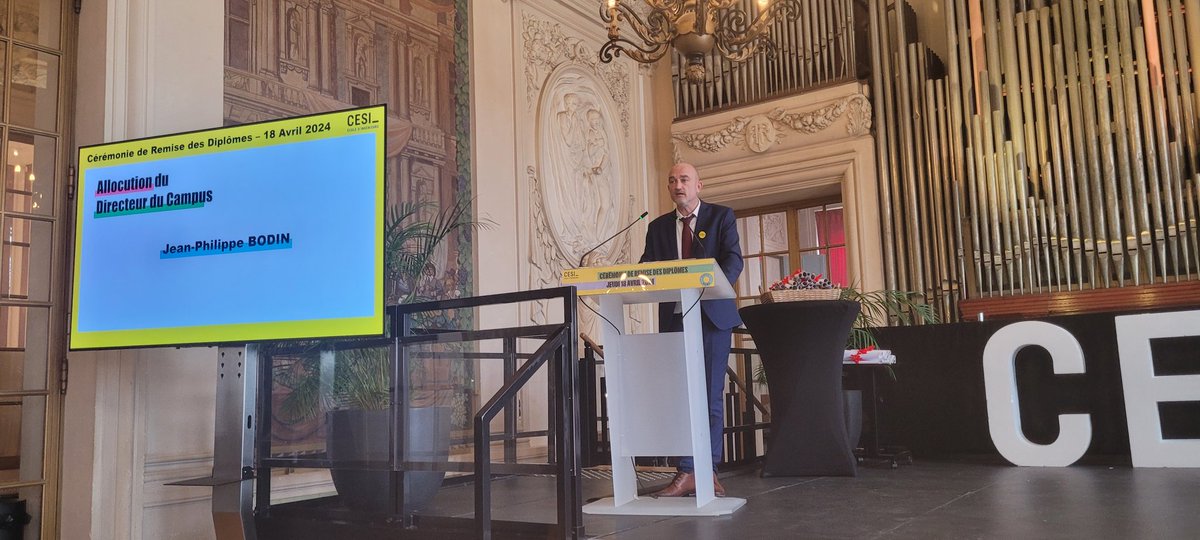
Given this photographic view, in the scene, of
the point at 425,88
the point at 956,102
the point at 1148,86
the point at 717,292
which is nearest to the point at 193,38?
the point at 425,88

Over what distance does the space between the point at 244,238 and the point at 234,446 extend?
2.39 ft

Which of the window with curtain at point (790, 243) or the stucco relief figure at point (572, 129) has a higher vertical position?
the stucco relief figure at point (572, 129)

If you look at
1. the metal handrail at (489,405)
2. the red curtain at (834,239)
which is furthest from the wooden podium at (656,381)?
the red curtain at (834,239)

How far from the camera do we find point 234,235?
9.99 ft

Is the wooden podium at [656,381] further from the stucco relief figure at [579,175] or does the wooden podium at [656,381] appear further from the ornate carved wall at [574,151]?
the stucco relief figure at [579,175]

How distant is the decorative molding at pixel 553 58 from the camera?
22.1ft

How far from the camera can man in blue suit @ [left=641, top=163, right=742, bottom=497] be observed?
3574 mm

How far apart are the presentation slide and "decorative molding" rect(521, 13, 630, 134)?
3.76 meters

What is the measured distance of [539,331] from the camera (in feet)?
9.49

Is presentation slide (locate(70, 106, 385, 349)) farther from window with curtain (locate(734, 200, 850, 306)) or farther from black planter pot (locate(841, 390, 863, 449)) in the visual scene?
window with curtain (locate(734, 200, 850, 306))

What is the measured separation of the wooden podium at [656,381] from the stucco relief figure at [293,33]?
98.5 inches

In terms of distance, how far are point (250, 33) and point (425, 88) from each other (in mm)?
1276

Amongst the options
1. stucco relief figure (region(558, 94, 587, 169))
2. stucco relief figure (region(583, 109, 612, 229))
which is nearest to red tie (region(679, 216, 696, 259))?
stucco relief figure (region(558, 94, 587, 169))

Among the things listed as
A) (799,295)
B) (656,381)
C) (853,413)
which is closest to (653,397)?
(656,381)
